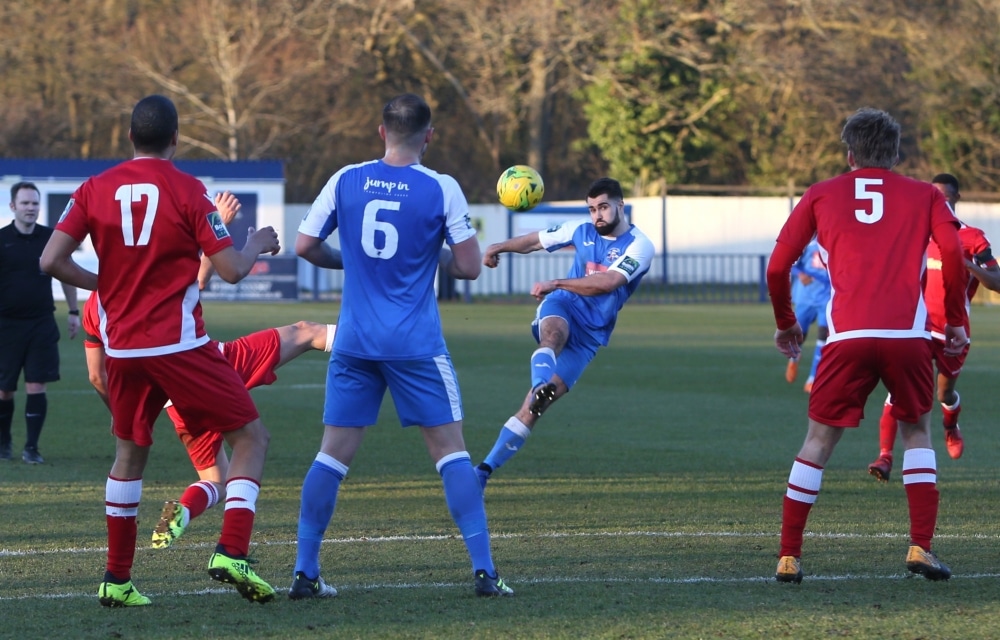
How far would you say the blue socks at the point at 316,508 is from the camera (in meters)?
5.70

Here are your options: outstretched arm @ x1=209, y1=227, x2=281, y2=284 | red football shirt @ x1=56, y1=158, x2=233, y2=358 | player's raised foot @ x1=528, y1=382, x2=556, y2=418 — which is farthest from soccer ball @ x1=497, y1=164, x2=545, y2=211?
red football shirt @ x1=56, y1=158, x2=233, y2=358

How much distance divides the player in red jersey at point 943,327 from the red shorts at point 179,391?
443 centimetres

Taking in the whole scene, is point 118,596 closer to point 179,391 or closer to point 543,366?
point 179,391

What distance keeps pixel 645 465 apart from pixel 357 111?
36828mm

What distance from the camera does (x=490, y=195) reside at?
Answer: 47.7 meters

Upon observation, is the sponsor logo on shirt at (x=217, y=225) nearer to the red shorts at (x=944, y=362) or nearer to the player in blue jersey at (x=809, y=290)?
the red shorts at (x=944, y=362)

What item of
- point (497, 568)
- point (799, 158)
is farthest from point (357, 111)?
point (497, 568)

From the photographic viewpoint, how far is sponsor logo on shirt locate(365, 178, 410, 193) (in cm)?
565

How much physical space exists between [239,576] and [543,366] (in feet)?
11.9

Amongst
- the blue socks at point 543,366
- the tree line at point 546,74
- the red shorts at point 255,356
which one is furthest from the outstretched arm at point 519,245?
the tree line at point 546,74

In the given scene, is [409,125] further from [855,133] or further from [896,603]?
[896,603]

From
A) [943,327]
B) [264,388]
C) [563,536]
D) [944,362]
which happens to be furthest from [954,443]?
[264,388]

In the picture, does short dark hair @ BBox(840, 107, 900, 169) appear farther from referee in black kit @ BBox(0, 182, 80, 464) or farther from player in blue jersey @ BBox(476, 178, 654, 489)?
referee in black kit @ BBox(0, 182, 80, 464)

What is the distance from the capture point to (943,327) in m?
9.28
